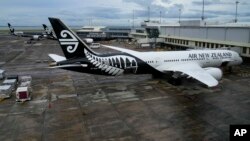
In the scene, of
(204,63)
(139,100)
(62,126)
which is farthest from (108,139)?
(204,63)

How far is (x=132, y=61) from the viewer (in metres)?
36.8

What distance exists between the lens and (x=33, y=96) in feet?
107

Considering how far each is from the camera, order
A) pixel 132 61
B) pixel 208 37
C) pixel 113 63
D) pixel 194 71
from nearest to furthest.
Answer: pixel 194 71 < pixel 113 63 < pixel 132 61 < pixel 208 37

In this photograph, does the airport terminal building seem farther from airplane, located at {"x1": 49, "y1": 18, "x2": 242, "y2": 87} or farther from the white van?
the white van

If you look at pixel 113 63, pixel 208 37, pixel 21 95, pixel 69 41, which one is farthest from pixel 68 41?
pixel 208 37

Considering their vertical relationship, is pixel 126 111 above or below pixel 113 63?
below

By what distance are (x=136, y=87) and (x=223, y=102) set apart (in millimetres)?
Result: 12103

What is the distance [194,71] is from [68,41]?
1700 cm

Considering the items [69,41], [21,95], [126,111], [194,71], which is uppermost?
[69,41]

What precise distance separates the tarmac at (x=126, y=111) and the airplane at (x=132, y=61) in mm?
2315

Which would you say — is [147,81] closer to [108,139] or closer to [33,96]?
[33,96]

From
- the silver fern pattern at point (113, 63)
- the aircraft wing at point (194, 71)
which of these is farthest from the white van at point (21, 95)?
the aircraft wing at point (194, 71)

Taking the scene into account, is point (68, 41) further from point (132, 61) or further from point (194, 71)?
point (194, 71)

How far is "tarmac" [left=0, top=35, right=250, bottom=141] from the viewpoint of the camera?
21.2 m
